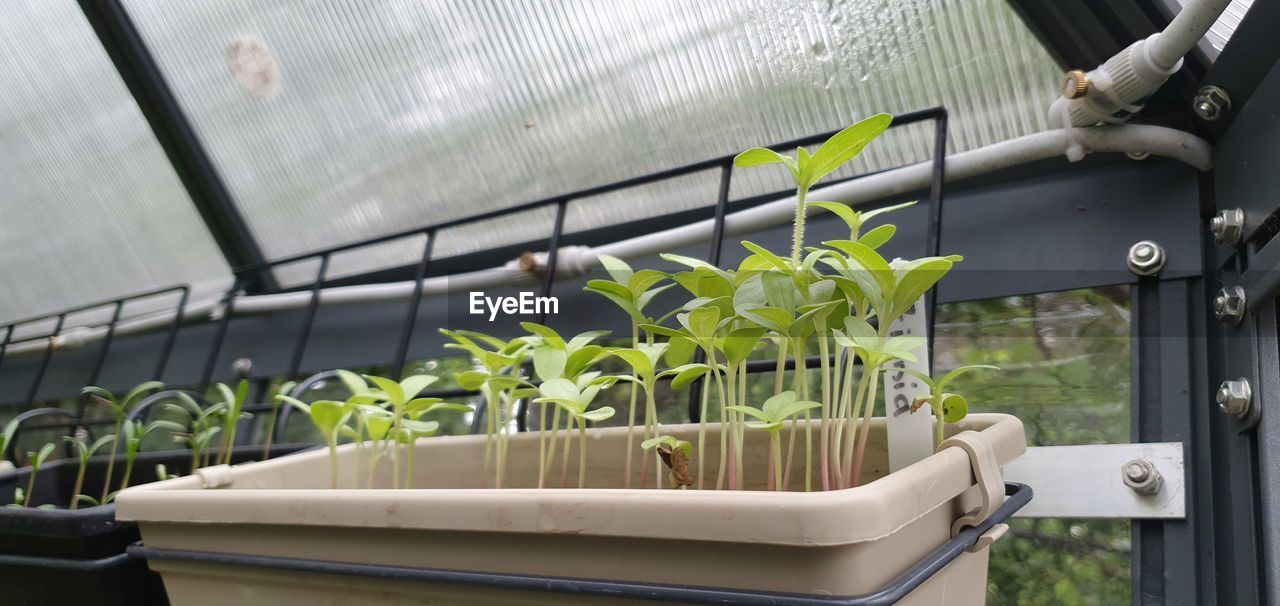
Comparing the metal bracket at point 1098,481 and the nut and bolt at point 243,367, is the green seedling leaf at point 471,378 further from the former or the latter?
the nut and bolt at point 243,367

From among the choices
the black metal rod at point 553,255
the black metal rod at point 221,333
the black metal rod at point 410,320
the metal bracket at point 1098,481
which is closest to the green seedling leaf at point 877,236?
the metal bracket at point 1098,481

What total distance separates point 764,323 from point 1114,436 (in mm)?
429

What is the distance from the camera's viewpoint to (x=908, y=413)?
0.47 meters

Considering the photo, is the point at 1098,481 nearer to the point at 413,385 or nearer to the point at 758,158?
the point at 758,158

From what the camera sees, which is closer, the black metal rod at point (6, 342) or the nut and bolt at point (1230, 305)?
the nut and bolt at point (1230, 305)

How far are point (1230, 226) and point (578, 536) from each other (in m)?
0.52

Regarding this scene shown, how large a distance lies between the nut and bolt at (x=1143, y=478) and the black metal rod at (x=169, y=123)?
138 centimetres

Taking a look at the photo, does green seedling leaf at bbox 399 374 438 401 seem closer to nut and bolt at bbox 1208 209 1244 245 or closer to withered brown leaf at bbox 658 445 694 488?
withered brown leaf at bbox 658 445 694 488

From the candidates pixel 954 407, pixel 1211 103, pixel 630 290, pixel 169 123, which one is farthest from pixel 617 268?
pixel 169 123

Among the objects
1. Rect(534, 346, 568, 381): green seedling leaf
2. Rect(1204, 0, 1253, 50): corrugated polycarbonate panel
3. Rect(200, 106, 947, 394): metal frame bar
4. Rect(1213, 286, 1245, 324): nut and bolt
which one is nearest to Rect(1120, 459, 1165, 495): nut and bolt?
Rect(1213, 286, 1245, 324): nut and bolt

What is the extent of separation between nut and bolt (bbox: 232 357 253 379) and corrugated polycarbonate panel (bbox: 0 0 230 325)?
0.21m

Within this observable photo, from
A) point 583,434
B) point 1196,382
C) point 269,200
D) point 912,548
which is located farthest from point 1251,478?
point 269,200

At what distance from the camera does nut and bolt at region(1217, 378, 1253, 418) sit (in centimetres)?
56

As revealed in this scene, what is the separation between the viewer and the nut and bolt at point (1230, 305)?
588mm
